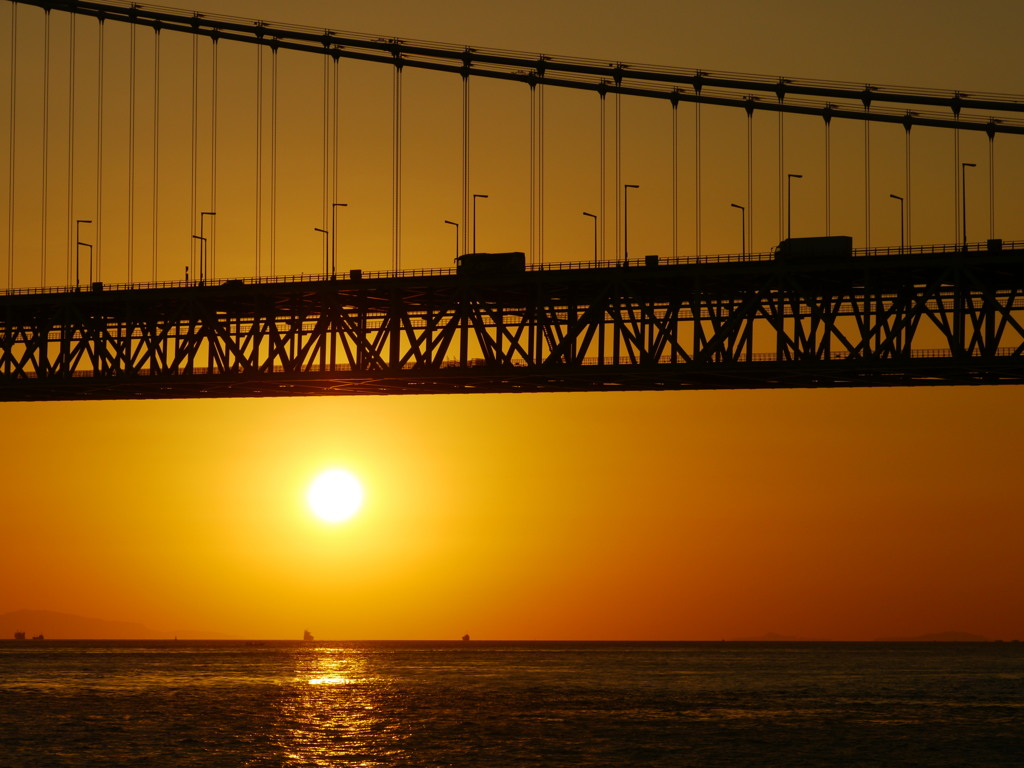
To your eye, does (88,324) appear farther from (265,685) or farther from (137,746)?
(137,746)

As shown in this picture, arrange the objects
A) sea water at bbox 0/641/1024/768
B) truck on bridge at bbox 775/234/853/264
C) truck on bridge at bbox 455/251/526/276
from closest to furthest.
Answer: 1. sea water at bbox 0/641/1024/768
2. truck on bridge at bbox 775/234/853/264
3. truck on bridge at bbox 455/251/526/276

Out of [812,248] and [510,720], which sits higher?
[812,248]

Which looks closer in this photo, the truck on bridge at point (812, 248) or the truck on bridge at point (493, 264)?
the truck on bridge at point (812, 248)

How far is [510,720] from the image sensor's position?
73.8 m

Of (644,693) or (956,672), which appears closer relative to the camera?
(644,693)

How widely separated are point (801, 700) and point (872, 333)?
2197cm

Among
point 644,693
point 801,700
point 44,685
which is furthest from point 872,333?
point 44,685

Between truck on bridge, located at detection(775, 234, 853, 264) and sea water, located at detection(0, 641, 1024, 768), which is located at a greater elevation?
truck on bridge, located at detection(775, 234, 853, 264)

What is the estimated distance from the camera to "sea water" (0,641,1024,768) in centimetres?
5931

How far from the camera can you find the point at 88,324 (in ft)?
318

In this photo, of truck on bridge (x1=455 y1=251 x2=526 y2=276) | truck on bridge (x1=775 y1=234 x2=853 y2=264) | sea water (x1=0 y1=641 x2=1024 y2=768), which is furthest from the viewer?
truck on bridge (x1=455 y1=251 x2=526 y2=276)

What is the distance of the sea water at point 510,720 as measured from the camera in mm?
59312

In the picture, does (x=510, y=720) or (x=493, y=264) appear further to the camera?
(x=493, y=264)

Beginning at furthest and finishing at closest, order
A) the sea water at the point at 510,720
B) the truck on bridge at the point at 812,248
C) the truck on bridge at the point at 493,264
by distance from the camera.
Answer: the truck on bridge at the point at 493,264 → the truck on bridge at the point at 812,248 → the sea water at the point at 510,720
